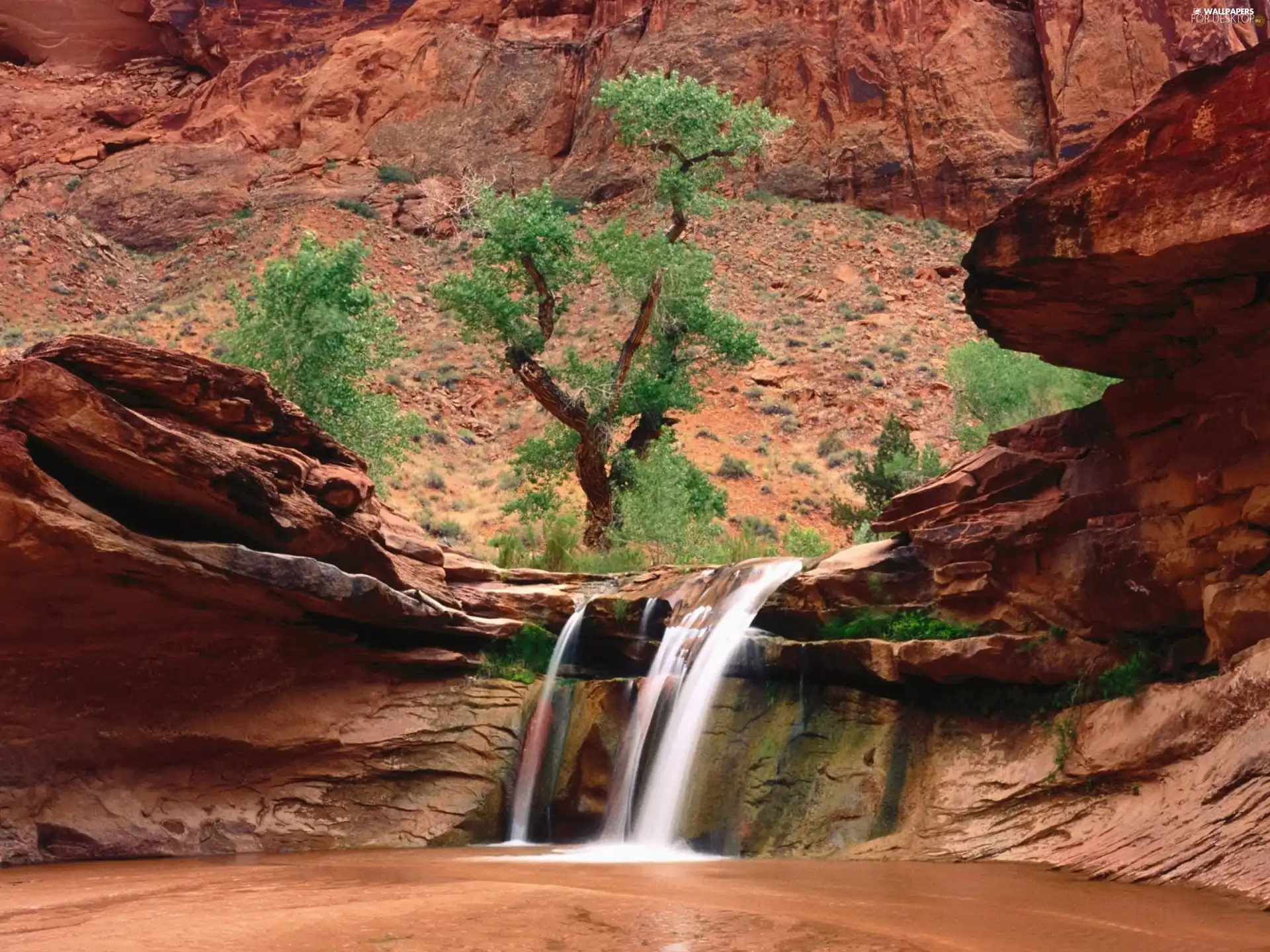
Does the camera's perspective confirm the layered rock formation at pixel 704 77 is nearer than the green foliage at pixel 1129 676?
No

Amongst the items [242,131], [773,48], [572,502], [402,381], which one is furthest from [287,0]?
[572,502]

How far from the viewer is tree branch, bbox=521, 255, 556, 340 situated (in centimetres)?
2384

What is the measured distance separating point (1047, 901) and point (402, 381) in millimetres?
36822

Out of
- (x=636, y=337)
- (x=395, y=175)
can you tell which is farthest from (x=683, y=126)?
(x=395, y=175)

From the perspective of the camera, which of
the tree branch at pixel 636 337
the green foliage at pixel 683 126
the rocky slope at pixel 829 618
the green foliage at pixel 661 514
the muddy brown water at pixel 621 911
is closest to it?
the muddy brown water at pixel 621 911

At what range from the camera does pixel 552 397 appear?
23.2 metres

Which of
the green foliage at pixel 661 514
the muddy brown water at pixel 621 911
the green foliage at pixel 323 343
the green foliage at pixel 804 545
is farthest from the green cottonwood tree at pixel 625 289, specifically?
the muddy brown water at pixel 621 911

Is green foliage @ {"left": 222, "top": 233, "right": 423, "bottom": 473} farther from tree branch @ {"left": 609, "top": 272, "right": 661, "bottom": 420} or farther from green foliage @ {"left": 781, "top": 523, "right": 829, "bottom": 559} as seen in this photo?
green foliage @ {"left": 781, "top": 523, "right": 829, "bottom": 559}

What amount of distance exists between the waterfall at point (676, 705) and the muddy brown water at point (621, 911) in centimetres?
232

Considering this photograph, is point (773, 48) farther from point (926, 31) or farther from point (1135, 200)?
point (1135, 200)

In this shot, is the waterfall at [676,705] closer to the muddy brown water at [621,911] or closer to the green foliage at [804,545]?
the muddy brown water at [621,911]

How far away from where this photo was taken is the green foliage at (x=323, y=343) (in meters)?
23.2

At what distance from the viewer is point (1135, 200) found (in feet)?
28.8

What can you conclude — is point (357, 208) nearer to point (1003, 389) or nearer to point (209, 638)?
point (1003, 389)
